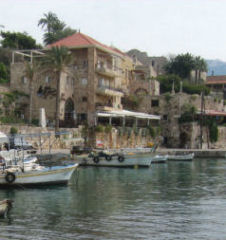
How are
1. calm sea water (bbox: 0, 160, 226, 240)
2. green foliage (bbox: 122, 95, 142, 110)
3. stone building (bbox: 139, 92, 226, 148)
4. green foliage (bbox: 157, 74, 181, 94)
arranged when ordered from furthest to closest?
green foliage (bbox: 157, 74, 181, 94) < green foliage (bbox: 122, 95, 142, 110) < stone building (bbox: 139, 92, 226, 148) < calm sea water (bbox: 0, 160, 226, 240)

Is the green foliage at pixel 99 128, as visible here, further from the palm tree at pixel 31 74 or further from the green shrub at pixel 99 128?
the palm tree at pixel 31 74

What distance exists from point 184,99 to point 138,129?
36.7 ft

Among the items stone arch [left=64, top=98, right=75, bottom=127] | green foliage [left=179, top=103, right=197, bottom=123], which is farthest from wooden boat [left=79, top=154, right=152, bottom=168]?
green foliage [left=179, top=103, right=197, bottom=123]

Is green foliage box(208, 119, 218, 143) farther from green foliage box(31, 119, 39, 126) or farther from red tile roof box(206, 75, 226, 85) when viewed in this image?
green foliage box(31, 119, 39, 126)

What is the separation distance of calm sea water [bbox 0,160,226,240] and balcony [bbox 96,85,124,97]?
28900 mm

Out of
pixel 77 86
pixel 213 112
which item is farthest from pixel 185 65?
pixel 77 86

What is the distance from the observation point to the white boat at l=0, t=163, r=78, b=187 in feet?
91.8

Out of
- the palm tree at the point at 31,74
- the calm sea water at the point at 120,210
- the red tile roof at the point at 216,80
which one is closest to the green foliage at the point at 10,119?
the palm tree at the point at 31,74

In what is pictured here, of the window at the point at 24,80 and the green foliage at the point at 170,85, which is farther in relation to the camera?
the green foliage at the point at 170,85

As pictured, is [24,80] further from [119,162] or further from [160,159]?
[119,162]

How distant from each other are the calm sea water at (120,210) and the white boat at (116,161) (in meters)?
9.35

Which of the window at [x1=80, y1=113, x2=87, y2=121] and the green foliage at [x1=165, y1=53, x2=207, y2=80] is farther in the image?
the green foliage at [x1=165, y1=53, x2=207, y2=80]

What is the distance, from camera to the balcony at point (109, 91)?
2467 inches

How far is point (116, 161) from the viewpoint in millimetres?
44812
